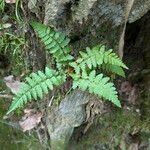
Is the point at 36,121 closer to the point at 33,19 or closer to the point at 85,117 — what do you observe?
the point at 85,117

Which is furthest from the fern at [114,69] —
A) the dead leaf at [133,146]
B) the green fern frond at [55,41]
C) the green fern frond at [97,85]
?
the dead leaf at [133,146]

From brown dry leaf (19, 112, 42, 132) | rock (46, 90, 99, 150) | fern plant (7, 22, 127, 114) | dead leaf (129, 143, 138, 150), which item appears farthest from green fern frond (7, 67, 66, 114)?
dead leaf (129, 143, 138, 150)

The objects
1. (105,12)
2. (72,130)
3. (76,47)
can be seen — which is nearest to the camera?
(105,12)

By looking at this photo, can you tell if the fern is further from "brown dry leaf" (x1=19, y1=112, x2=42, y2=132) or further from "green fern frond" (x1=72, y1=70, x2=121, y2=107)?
"brown dry leaf" (x1=19, y1=112, x2=42, y2=132)

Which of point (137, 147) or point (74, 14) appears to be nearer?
point (74, 14)

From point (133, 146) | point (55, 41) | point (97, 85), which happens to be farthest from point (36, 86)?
point (133, 146)

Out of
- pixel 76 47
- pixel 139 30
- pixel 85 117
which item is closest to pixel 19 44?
pixel 76 47
